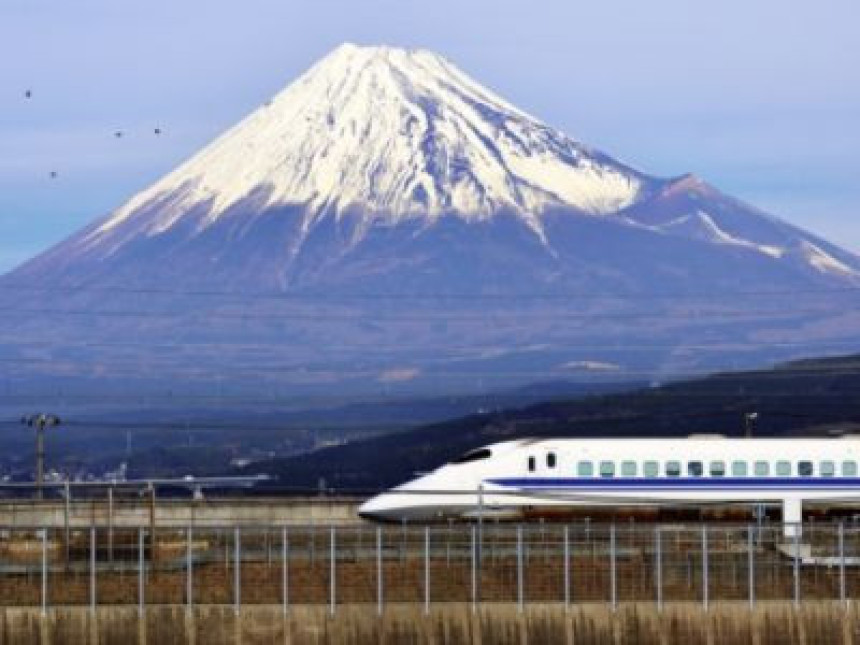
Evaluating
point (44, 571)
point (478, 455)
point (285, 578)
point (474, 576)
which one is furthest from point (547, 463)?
point (44, 571)

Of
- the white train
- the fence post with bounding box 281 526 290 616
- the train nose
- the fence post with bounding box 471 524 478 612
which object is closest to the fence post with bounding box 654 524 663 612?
the fence post with bounding box 471 524 478 612

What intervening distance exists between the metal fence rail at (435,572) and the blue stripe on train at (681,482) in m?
19.4

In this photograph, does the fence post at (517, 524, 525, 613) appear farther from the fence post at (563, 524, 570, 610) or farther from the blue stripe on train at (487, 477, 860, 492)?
the blue stripe on train at (487, 477, 860, 492)

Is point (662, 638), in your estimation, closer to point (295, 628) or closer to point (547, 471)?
point (295, 628)

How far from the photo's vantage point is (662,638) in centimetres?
7319

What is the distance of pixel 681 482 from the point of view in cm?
10275

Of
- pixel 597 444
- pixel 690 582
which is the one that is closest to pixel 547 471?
pixel 597 444

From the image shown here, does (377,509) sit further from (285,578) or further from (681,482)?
(285,578)

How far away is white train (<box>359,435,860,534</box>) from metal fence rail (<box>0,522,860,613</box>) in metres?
18.9

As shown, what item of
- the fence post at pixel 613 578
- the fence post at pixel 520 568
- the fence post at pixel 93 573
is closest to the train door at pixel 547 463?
the fence post at pixel 613 578

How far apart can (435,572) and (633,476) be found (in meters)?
24.9

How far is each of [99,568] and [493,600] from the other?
11187 millimetres

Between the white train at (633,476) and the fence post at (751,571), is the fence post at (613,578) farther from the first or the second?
the white train at (633,476)

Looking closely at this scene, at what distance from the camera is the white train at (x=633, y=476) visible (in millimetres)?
101688
